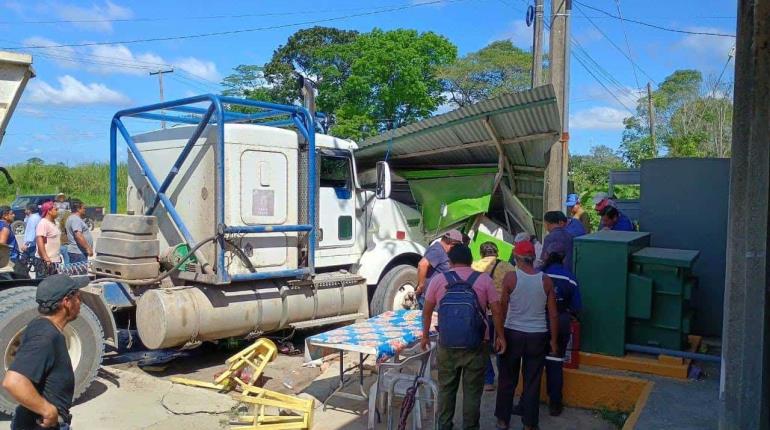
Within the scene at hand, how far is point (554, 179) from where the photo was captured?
7.61 m

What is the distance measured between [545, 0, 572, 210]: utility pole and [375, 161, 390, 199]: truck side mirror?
2.01 m

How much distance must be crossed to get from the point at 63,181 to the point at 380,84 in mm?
23233

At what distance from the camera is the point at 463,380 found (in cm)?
442

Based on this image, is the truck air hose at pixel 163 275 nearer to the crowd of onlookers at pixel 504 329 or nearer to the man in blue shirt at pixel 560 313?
the crowd of onlookers at pixel 504 329

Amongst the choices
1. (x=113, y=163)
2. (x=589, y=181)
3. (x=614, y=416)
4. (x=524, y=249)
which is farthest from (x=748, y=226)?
(x=589, y=181)

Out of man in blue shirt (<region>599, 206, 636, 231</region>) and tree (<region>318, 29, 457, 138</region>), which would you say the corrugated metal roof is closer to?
man in blue shirt (<region>599, 206, 636, 231</region>)

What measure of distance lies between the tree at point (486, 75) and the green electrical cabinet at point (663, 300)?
86.1 ft

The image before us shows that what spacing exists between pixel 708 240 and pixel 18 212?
993 inches

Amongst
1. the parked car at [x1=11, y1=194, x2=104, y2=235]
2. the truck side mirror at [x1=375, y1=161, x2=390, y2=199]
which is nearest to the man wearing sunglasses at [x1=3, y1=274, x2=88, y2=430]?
the truck side mirror at [x1=375, y1=161, x2=390, y2=199]

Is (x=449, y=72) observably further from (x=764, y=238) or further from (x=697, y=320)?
(x=764, y=238)

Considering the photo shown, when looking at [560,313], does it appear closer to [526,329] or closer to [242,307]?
[526,329]

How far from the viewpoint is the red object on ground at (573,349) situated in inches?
209

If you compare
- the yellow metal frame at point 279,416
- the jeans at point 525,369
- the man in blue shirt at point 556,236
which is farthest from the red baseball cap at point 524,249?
the yellow metal frame at point 279,416

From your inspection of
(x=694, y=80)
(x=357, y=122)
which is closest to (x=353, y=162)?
(x=357, y=122)
